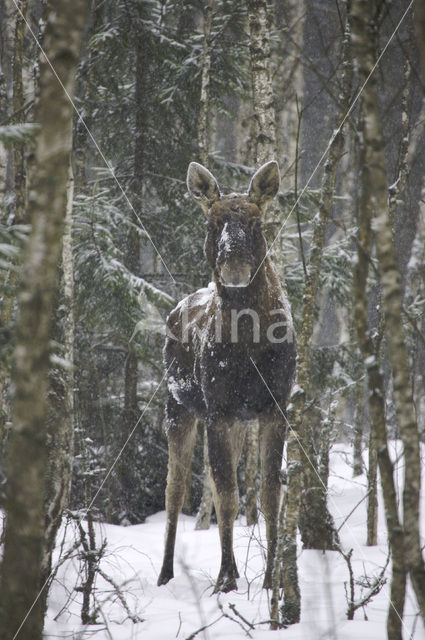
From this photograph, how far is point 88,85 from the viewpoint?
9.24 meters

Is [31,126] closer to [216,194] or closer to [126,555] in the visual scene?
[216,194]

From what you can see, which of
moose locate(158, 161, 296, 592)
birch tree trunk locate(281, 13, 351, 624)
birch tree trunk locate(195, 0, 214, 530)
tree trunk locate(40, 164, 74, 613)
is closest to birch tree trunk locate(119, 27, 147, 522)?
birch tree trunk locate(195, 0, 214, 530)

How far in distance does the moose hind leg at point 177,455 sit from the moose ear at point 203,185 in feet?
6.65

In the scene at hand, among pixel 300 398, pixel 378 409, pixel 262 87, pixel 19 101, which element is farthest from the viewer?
pixel 262 87

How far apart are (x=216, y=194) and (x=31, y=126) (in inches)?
116

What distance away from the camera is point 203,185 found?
4797 mm

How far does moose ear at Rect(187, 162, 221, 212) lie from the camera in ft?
15.5

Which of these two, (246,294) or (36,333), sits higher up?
(246,294)

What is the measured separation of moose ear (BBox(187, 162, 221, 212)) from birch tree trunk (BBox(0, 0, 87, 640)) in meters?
3.26

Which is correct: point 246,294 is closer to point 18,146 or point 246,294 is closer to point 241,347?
point 241,347

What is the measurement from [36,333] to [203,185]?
3.56 m

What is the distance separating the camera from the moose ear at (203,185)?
4.71 m

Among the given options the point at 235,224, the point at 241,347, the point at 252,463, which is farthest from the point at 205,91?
the point at 252,463

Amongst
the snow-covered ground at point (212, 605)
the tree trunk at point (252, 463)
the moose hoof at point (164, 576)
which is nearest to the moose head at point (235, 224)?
the snow-covered ground at point (212, 605)
